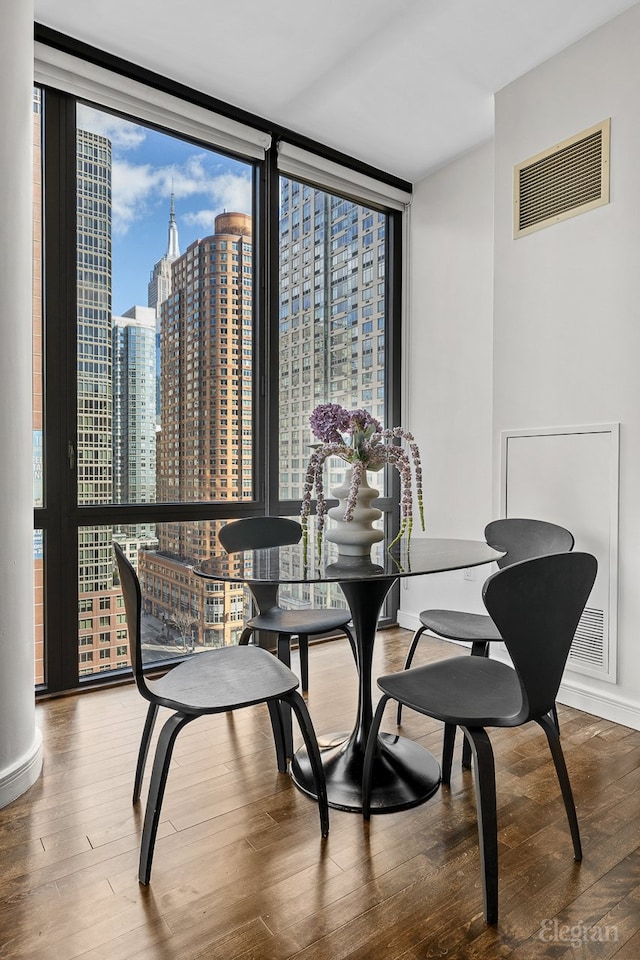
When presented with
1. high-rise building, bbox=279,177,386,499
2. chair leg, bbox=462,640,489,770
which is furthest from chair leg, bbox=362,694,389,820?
high-rise building, bbox=279,177,386,499

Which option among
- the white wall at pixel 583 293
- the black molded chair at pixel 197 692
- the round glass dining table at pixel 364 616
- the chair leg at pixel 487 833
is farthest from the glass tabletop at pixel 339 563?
the white wall at pixel 583 293

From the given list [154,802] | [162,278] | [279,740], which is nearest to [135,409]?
[162,278]

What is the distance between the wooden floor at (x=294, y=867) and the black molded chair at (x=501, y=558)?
327 mm

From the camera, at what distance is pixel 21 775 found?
199 cm

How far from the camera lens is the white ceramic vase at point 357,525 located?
209cm

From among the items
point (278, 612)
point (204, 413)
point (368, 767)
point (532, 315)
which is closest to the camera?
point (368, 767)

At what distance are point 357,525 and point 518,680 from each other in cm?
77

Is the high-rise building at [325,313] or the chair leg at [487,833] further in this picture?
the high-rise building at [325,313]

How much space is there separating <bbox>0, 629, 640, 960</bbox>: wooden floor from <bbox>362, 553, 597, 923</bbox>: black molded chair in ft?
0.45

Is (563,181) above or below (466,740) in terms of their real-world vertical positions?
above

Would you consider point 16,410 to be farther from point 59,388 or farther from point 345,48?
→ point 345,48

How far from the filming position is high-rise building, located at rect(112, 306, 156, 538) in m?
3.00

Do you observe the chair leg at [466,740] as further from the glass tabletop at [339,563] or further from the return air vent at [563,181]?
the return air vent at [563,181]

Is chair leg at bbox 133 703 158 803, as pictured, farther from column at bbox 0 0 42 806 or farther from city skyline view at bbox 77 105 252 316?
city skyline view at bbox 77 105 252 316
